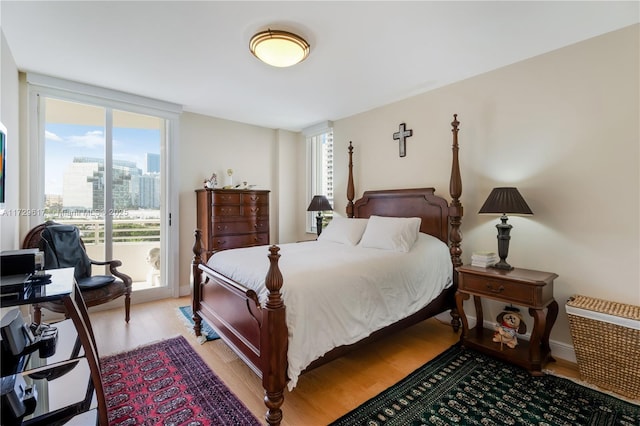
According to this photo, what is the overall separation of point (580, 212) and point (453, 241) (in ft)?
3.19

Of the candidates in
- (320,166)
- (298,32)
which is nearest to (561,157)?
(298,32)

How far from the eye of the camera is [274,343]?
62.8 inches

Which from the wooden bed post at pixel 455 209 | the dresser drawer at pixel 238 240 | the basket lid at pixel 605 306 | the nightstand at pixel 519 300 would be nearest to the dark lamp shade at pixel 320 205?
the dresser drawer at pixel 238 240

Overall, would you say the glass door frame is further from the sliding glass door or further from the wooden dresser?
the wooden dresser

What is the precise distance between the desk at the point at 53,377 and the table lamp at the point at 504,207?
2.85 meters

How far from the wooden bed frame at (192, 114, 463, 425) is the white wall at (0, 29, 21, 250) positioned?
1.49m

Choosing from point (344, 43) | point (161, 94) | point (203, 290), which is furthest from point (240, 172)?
point (344, 43)

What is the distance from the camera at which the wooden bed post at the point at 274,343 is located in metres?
1.59

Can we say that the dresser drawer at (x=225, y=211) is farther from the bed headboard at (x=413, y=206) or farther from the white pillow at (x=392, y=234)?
the white pillow at (x=392, y=234)

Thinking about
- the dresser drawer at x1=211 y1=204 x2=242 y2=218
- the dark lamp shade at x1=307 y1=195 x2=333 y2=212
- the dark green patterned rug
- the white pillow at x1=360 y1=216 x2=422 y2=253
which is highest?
the dark lamp shade at x1=307 y1=195 x2=333 y2=212

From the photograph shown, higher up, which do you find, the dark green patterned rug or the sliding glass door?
the sliding glass door

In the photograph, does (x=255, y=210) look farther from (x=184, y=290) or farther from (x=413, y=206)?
(x=413, y=206)

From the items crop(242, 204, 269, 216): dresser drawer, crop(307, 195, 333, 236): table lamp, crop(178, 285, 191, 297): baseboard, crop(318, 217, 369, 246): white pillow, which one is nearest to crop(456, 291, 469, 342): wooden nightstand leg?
crop(318, 217, 369, 246): white pillow

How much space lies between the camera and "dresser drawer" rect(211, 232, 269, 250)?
3863mm
